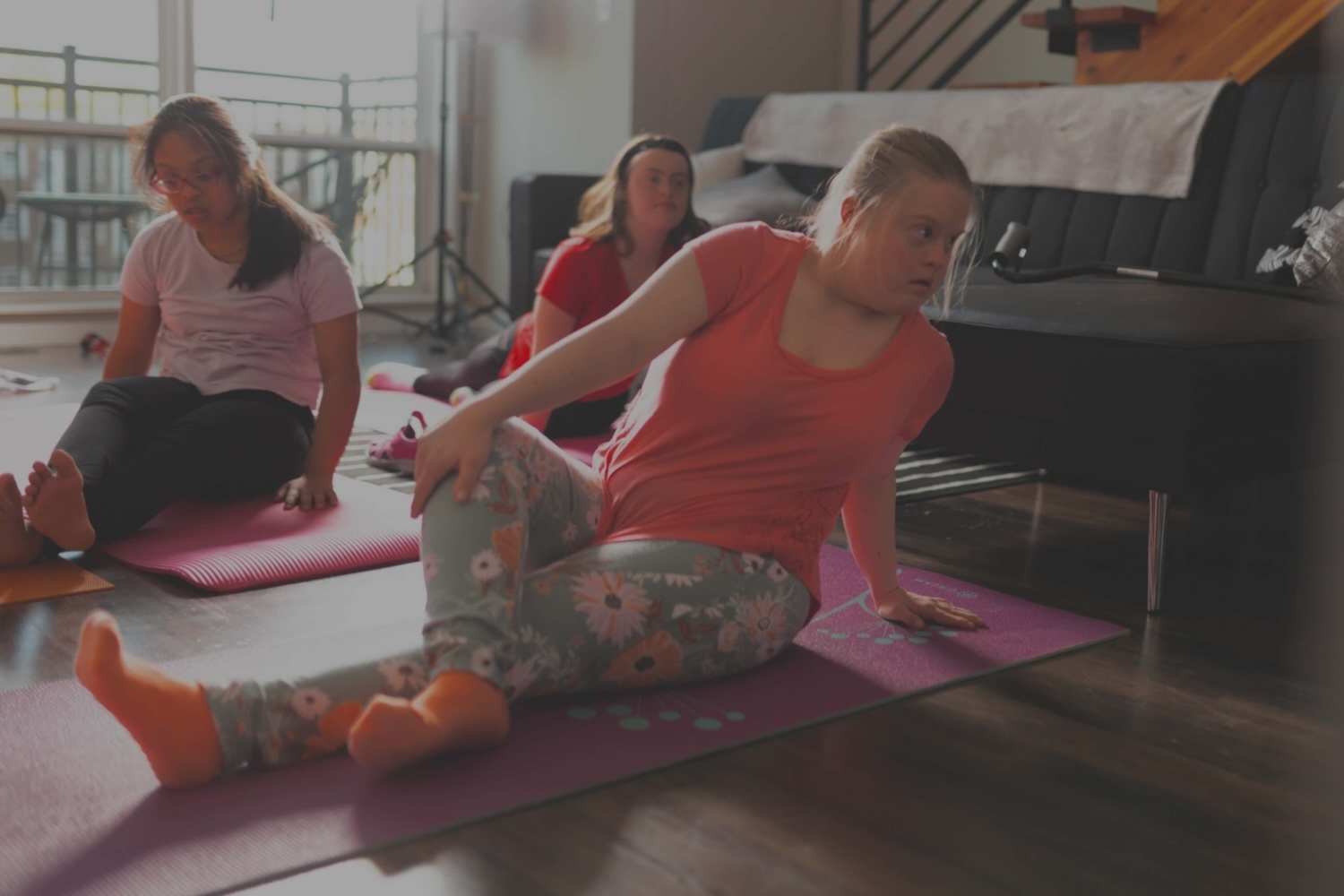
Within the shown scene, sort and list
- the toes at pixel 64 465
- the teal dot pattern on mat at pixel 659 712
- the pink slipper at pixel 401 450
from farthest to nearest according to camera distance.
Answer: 1. the pink slipper at pixel 401 450
2. the toes at pixel 64 465
3. the teal dot pattern on mat at pixel 659 712

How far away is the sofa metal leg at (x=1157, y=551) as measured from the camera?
1.97 meters

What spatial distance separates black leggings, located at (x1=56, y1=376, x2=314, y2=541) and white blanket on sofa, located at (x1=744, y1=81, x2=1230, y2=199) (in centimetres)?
186

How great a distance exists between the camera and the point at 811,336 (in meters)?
1.52

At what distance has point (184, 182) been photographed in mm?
2098

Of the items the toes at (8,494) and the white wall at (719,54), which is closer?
the toes at (8,494)

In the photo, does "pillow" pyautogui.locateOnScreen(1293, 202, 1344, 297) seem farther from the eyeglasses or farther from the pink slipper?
the eyeglasses

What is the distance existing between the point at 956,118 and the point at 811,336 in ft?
7.82

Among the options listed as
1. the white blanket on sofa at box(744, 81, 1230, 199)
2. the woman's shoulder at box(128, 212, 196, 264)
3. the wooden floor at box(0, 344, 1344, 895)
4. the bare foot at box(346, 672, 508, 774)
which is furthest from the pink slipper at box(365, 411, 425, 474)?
the white blanket on sofa at box(744, 81, 1230, 199)

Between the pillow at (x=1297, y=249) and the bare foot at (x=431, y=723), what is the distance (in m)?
2.02

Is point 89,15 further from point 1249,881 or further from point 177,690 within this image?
point 1249,881

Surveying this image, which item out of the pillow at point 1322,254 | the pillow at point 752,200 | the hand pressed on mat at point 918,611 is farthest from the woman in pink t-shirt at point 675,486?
the pillow at point 752,200

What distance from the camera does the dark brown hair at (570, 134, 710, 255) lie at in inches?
106

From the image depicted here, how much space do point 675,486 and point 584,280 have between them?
1.21 meters

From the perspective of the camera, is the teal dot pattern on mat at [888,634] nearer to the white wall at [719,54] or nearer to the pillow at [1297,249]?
the pillow at [1297,249]
